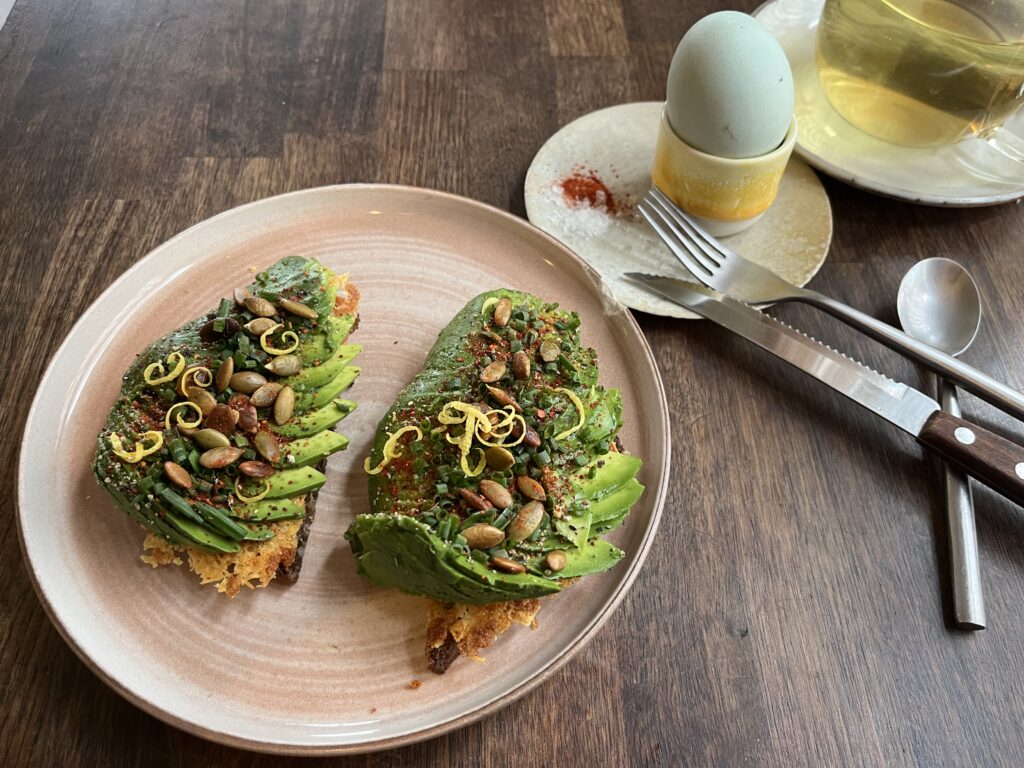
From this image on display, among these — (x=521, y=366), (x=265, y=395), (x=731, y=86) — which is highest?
(x=731, y=86)

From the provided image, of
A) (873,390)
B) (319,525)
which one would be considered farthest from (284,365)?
(873,390)

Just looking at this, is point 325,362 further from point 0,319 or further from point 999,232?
point 999,232

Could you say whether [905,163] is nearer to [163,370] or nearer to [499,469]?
[499,469]

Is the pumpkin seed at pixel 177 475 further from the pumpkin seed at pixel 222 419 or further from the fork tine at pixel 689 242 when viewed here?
the fork tine at pixel 689 242

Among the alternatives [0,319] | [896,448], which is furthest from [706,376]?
[0,319]

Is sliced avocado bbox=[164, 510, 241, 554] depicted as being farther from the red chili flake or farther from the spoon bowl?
the spoon bowl

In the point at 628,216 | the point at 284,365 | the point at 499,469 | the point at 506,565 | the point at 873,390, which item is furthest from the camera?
the point at 628,216

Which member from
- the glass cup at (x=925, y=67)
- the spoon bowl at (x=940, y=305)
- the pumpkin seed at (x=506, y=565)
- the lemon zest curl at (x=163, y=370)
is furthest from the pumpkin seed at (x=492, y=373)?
the glass cup at (x=925, y=67)
